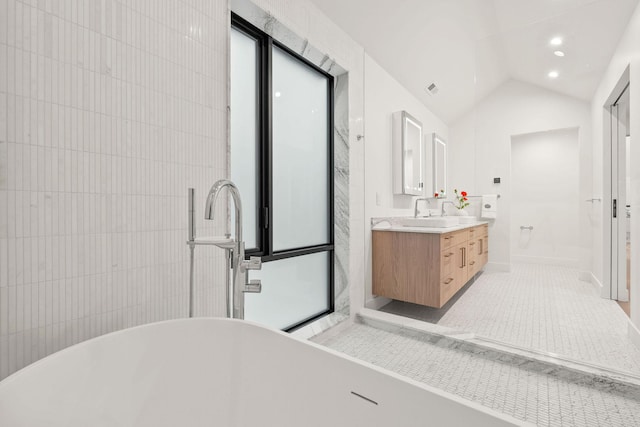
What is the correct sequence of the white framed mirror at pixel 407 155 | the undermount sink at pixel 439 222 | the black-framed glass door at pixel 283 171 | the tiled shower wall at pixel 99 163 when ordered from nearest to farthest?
1. the tiled shower wall at pixel 99 163
2. the black-framed glass door at pixel 283 171
3. the undermount sink at pixel 439 222
4. the white framed mirror at pixel 407 155

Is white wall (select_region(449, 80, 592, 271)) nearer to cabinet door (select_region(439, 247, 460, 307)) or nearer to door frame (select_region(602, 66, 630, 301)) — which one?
door frame (select_region(602, 66, 630, 301))

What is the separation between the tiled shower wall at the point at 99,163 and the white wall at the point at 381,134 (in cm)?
157

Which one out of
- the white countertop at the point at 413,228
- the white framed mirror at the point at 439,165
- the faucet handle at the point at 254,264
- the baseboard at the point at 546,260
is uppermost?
the white framed mirror at the point at 439,165

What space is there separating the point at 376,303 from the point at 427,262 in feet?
2.23

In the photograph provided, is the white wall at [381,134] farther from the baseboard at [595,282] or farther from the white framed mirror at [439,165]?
the baseboard at [595,282]

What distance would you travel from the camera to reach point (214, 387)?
1094 mm

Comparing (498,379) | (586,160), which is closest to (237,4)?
(586,160)

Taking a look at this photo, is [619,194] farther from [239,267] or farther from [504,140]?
[239,267]

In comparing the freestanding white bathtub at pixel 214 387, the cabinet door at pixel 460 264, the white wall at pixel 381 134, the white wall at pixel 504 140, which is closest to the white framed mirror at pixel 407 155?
the white wall at pixel 381 134

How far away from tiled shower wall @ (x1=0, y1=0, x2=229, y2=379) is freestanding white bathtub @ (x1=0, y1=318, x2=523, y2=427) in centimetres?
19

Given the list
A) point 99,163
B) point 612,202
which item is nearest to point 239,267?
point 99,163

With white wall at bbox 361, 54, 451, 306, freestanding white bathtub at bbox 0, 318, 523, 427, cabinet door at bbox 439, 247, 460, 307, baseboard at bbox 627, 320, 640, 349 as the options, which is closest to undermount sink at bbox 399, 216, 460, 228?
cabinet door at bbox 439, 247, 460, 307

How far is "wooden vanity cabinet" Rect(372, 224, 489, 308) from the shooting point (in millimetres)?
2396

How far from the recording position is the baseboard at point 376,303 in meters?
2.75
